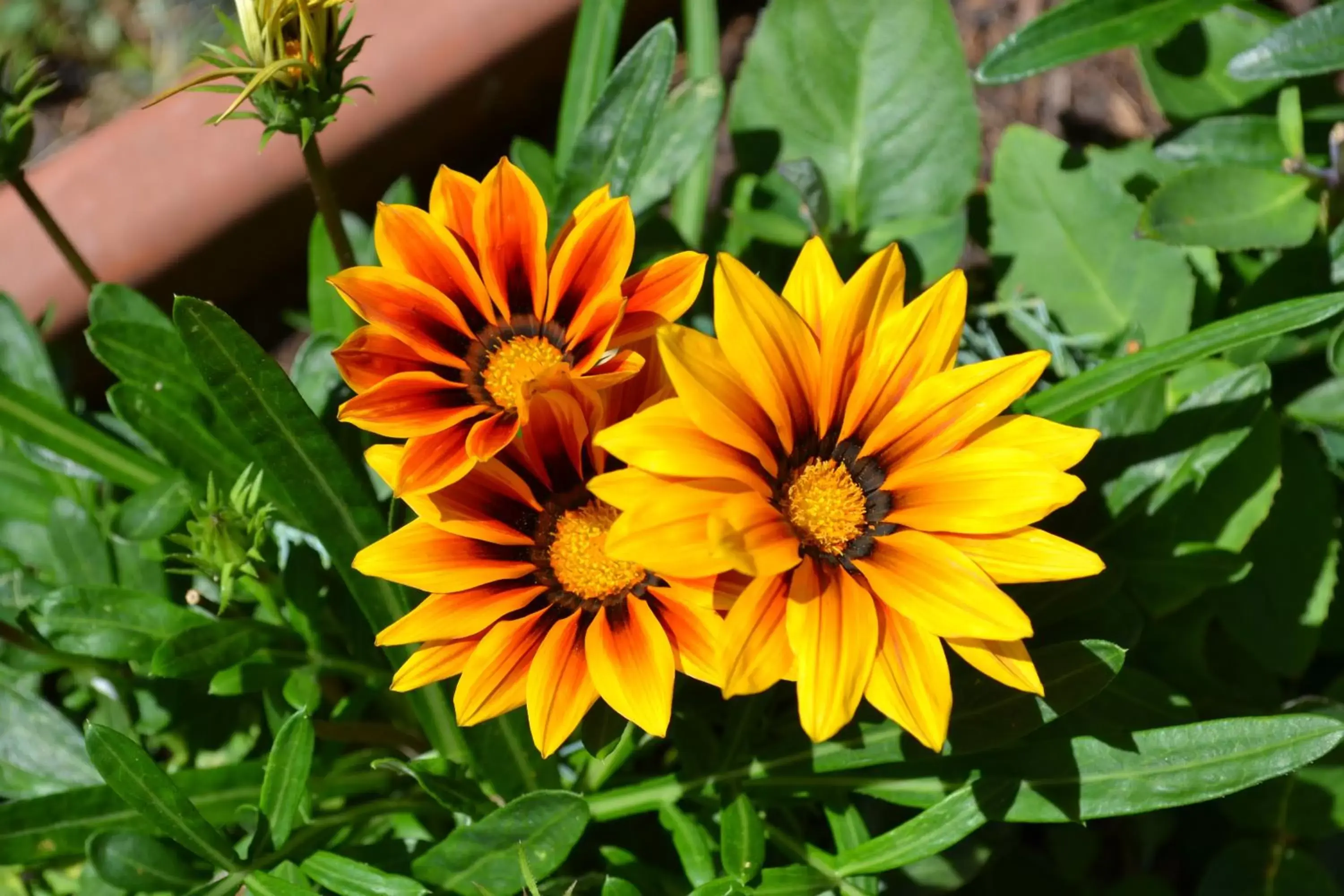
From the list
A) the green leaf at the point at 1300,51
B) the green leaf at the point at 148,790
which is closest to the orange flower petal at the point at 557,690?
the green leaf at the point at 148,790

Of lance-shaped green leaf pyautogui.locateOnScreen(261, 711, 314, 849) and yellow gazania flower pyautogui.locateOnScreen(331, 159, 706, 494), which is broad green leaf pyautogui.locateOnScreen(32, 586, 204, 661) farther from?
yellow gazania flower pyautogui.locateOnScreen(331, 159, 706, 494)

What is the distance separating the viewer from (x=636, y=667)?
84cm

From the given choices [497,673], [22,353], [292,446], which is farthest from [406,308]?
[22,353]

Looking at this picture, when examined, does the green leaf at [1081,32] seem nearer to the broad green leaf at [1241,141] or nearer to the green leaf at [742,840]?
the broad green leaf at [1241,141]

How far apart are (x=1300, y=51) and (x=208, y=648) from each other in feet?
4.53

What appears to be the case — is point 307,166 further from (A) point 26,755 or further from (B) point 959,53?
(B) point 959,53

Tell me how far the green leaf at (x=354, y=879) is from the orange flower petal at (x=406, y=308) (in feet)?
1.51

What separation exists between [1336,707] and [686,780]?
0.79 metres

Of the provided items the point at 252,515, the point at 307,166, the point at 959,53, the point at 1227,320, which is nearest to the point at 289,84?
the point at 307,166

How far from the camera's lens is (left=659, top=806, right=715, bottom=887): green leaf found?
109cm

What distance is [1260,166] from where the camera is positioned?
151 cm

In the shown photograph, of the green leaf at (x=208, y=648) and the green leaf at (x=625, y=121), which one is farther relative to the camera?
the green leaf at (x=625, y=121)

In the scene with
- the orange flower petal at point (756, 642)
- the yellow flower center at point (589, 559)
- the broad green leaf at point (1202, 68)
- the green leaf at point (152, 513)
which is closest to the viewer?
the orange flower petal at point (756, 642)

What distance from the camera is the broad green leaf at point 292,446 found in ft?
2.99
